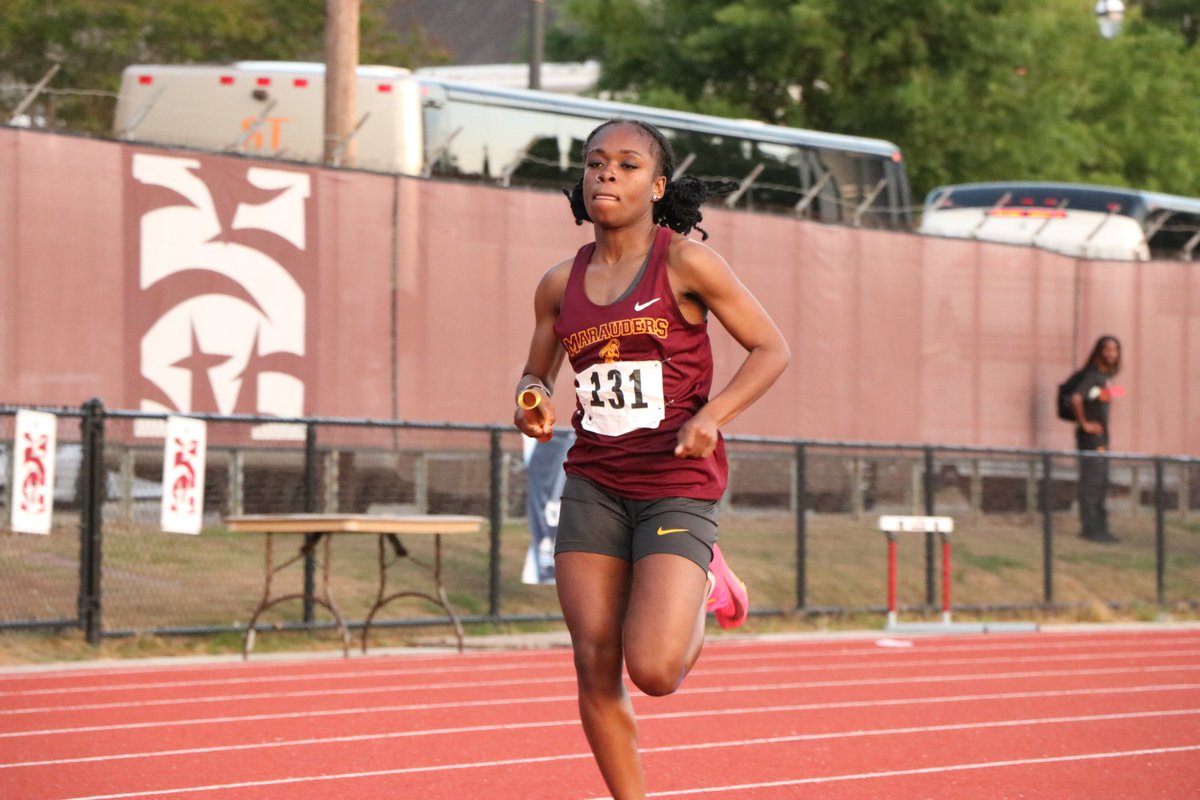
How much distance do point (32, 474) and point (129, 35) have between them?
92.4ft

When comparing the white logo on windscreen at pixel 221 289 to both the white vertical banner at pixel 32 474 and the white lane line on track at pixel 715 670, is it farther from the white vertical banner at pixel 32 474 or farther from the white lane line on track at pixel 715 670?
the white lane line on track at pixel 715 670

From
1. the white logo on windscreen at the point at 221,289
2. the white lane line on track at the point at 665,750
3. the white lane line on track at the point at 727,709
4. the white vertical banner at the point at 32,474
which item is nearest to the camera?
the white lane line on track at the point at 665,750

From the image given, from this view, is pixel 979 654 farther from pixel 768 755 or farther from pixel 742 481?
pixel 768 755

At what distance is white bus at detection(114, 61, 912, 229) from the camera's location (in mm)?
20125

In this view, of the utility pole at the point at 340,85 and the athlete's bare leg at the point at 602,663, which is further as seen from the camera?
the utility pole at the point at 340,85

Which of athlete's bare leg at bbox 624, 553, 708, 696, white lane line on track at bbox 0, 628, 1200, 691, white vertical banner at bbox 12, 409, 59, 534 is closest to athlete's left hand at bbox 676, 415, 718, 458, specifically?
athlete's bare leg at bbox 624, 553, 708, 696

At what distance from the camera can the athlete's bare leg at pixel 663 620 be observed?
538 centimetres

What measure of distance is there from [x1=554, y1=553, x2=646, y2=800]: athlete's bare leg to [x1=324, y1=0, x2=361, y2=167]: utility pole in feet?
40.4

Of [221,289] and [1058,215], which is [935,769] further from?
[1058,215]

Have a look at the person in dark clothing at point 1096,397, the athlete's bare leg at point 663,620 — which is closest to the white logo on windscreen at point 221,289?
the person in dark clothing at point 1096,397

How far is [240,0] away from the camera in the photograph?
131ft

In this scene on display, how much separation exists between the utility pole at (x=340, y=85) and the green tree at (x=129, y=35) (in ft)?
61.6

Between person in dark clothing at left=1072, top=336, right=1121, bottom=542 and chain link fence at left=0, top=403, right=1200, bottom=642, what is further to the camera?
person in dark clothing at left=1072, top=336, right=1121, bottom=542

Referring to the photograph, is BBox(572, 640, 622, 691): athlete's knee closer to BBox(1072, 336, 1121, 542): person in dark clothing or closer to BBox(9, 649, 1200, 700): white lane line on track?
BBox(9, 649, 1200, 700): white lane line on track
